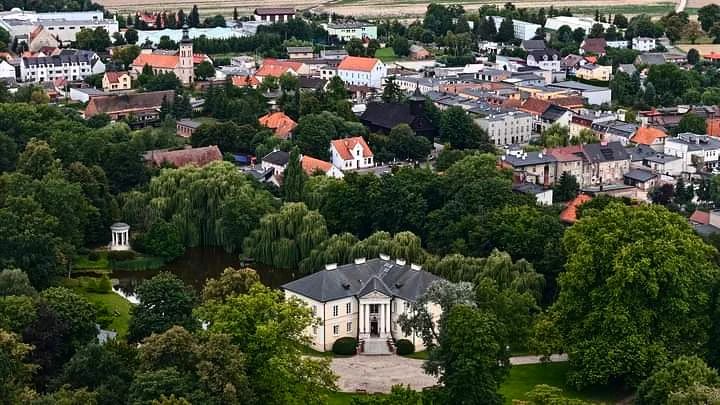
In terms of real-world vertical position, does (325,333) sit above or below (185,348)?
below

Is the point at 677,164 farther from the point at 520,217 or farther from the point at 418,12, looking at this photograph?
the point at 418,12

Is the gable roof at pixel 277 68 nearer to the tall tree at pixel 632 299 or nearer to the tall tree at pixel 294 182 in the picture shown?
the tall tree at pixel 294 182

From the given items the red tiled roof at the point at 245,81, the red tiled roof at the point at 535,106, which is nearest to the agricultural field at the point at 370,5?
the red tiled roof at the point at 245,81

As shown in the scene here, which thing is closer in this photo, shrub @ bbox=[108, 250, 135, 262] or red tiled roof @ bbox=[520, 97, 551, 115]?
shrub @ bbox=[108, 250, 135, 262]

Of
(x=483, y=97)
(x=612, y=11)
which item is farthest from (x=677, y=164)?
(x=612, y=11)

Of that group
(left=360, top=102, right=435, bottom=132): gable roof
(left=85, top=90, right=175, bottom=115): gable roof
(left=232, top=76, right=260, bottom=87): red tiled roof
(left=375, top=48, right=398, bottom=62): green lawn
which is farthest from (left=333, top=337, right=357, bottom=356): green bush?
(left=375, top=48, right=398, bottom=62): green lawn

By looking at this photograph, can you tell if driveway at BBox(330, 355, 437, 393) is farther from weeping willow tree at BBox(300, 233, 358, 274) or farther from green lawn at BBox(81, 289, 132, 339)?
weeping willow tree at BBox(300, 233, 358, 274)
